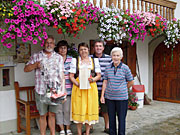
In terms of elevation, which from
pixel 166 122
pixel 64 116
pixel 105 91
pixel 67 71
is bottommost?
pixel 166 122

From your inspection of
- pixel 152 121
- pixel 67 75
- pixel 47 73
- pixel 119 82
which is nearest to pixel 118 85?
pixel 119 82

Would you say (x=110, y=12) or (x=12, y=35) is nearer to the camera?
(x=12, y=35)

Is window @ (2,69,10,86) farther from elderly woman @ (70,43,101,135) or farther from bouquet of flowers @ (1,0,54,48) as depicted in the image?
elderly woman @ (70,43,101,135)

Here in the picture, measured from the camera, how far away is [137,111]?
246 inches

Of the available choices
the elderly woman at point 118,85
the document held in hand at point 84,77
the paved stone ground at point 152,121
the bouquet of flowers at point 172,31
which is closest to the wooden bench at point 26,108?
the paved stone ground at point 152,121

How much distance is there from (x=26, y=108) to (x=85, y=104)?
1.11m

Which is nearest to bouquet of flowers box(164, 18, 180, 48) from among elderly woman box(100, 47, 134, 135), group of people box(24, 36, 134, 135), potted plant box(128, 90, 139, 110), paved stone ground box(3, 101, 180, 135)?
potted plant box(128, 90, 139, 110)

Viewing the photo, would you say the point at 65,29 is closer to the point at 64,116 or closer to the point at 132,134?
the point at 64,116

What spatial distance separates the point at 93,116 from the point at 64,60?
115 centimetres

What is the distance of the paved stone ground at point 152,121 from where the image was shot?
14.6ft

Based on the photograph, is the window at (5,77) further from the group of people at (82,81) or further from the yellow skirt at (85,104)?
the yellow skirt at (85,104)

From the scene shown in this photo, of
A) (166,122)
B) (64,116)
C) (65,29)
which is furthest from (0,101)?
(166,122)

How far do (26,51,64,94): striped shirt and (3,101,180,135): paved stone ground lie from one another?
134 cm

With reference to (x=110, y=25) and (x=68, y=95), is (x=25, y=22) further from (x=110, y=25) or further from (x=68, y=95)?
(x=110, y=25)
